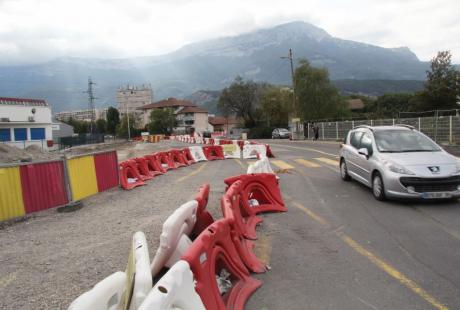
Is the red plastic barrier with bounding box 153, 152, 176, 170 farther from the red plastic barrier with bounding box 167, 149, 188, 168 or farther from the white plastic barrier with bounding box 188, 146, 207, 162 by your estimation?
the white plastic barrier with bounding box 188, 146, 207, 162

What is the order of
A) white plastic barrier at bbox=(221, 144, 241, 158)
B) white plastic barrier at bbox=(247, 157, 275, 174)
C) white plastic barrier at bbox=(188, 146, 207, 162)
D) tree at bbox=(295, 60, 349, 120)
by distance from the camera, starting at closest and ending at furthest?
white plastic barrier at bbox=(247, 157, 275, 174) < white plastic barrier at bbox=(188, 146, 207, 162) < white plastic barrier at bbox=(221, 144, 241, 158) < tree at bbox=(295, 60, 349, 120)

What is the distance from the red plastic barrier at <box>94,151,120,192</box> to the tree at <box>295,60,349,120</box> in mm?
55323

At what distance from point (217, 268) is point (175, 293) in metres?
1.68

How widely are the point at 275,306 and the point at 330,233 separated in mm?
2714

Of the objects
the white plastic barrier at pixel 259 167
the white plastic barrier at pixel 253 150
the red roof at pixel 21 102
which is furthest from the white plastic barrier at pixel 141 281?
the red roof at pixel 21 102

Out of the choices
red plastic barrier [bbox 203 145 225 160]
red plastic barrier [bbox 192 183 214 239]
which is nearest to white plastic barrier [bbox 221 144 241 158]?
red plastic barrier [bbox 203 145 225 160]

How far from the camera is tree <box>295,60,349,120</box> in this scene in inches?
2520

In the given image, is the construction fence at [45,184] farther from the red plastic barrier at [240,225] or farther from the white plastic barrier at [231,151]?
the white plastic barrier at [231,151]

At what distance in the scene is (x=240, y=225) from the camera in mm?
6207

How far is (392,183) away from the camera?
8.20 meters

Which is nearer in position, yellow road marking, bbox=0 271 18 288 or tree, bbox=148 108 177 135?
yellow road marking, bbox=0 271 18 288

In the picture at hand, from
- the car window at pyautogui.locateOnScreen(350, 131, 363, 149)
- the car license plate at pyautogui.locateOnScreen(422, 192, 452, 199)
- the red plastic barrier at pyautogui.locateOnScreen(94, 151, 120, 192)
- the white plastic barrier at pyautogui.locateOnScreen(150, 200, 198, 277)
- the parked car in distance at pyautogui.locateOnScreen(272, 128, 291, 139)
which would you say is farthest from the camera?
the parked car in distance at pyautogui.locateOnScreen(272, 128, 291, 139)

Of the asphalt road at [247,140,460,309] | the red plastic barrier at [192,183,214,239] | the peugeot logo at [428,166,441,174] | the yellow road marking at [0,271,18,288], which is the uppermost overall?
the peugeot logo at [428,166,441,174]

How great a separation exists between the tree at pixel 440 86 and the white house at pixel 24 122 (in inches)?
2286
